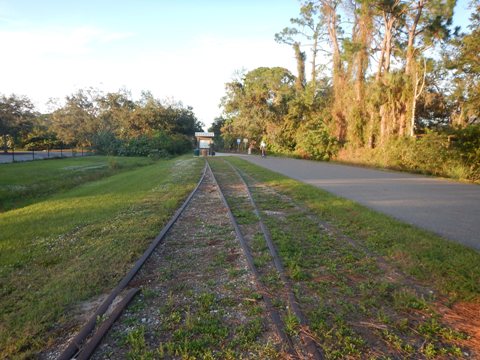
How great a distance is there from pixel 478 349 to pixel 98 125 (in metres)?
61.7

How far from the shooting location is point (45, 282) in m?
4.55

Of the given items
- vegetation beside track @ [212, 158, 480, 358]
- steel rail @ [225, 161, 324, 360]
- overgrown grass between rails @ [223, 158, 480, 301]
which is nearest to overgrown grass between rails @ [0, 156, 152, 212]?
steel rail @ [225, 161, 324, 360]

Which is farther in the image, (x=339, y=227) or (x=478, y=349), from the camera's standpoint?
(x=339, y=227)

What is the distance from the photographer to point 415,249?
5.48 m

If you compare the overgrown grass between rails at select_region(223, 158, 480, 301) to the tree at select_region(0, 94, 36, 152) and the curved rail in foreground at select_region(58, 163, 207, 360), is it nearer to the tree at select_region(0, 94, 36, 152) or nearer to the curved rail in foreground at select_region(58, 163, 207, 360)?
the curved rail in foreground at select_region(58, 163, 207, 360)

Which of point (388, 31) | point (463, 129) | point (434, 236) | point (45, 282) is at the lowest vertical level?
point (45, 282)

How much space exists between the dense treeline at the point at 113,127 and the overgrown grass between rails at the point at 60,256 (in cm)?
3534

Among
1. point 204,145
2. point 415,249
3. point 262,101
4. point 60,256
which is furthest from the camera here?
point 262,101

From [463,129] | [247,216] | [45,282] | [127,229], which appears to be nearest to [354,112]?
[463,129]

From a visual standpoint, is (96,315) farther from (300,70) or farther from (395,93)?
(300,70)

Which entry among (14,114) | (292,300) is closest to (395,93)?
(292,300)

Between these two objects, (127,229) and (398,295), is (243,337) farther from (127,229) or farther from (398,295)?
(127,229)

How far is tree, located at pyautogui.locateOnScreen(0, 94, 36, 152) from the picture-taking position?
30119 millimetres

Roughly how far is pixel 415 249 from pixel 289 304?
3.11 meters
